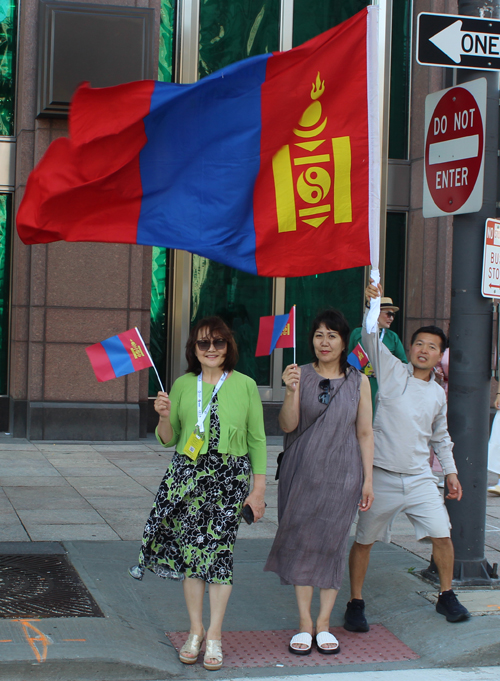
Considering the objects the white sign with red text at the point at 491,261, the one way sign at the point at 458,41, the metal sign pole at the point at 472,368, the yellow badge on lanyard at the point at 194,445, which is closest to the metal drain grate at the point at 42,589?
the yellow badge on lanyard at the point at 194,445

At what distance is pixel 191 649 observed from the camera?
14.0 feet

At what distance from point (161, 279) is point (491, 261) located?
23.4 ft

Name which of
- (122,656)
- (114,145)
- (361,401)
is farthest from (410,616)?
(114,145)

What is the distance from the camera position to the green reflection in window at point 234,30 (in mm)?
11953

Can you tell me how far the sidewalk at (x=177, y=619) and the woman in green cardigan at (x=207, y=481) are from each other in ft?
1.00

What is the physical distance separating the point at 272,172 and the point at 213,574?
7.81 feet

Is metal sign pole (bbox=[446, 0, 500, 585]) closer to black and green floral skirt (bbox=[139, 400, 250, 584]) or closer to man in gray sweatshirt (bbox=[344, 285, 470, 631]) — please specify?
man in gray sweatshirt (bbox=[344, 285, 470, 631])

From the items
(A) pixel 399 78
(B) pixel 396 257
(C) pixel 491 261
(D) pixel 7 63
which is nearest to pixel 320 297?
(B) pixel 396 257

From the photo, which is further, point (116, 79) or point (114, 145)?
point (116, 79)

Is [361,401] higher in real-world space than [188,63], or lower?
lower

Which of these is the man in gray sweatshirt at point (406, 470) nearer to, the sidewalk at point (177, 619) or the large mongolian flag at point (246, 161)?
the sidewalk at point (177, 619)

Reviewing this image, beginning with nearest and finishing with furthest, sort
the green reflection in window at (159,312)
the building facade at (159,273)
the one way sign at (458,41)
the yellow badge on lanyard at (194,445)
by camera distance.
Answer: the yellow badge on lanyard at (194,445) → the one way sign at (458,41) → the building facade at (159,273) → the green reflection in window at (159,312)

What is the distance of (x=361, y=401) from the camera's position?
182 inches

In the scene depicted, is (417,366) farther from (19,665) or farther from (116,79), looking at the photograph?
(116,79)
